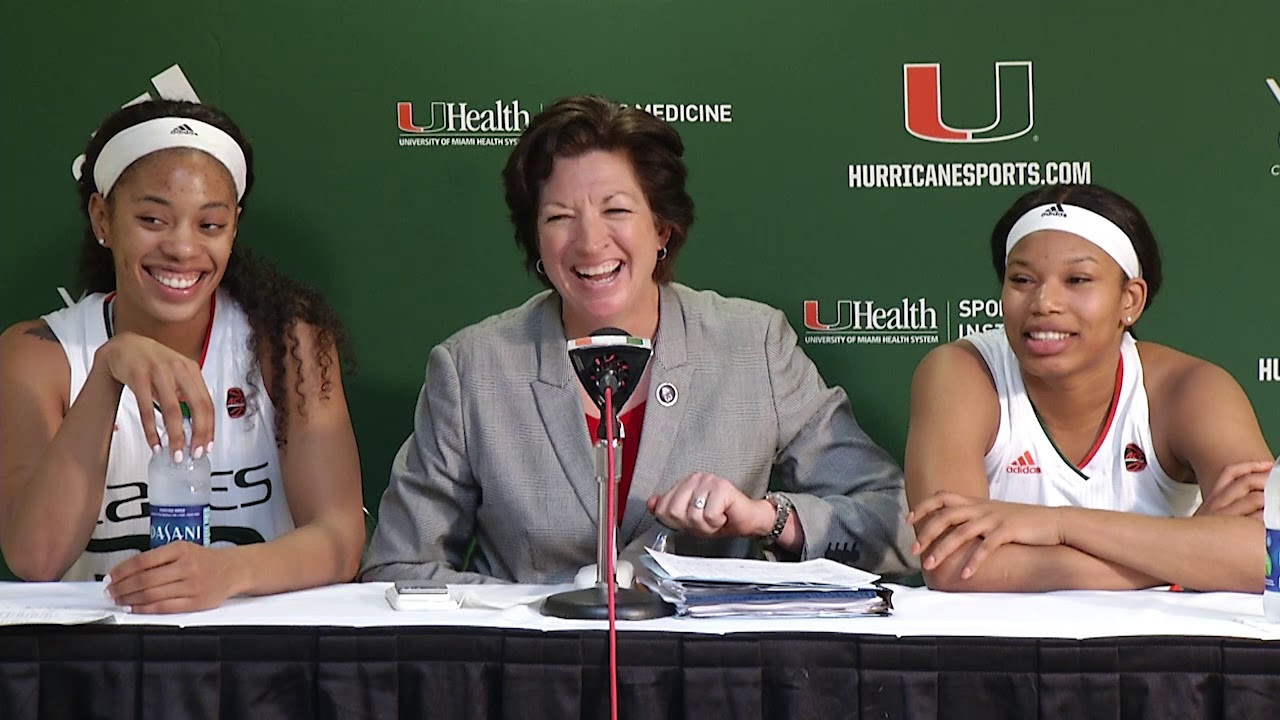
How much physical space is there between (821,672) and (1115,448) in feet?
3.34

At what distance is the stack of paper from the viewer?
1.60m

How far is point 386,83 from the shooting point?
2.88 meters

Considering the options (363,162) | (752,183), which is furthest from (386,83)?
(752,183)

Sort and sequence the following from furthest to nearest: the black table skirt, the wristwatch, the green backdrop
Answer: the green backdrop, the wristwatch, the black table skirt

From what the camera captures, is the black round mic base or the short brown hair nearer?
the black round mic base

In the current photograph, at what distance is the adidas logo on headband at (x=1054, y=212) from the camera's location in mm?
2277

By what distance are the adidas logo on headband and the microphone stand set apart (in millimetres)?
959

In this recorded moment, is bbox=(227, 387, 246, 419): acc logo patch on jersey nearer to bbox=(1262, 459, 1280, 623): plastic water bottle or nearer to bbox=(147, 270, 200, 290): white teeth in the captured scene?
bbox=(147, 270, 200, 290): white teeth

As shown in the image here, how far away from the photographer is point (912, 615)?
163 centimetres

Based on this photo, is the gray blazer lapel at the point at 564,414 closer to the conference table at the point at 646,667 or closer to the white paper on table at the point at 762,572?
the white paper on table at the point at 762,572

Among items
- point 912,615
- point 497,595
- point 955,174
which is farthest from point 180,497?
point 955,174

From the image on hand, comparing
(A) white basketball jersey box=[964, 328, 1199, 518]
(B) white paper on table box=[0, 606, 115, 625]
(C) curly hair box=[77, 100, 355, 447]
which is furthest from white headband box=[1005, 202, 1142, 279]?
(B) white paper on table box=[0, 606, 115, 625]

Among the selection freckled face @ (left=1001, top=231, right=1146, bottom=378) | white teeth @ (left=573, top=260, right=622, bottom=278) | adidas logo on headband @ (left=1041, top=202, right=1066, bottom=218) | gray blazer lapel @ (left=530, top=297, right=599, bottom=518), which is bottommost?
gray blazer lapel @ (left=530, top=297, right=599, bottom=518)

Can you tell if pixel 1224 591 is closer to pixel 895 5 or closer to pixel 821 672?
pixel 821 672
